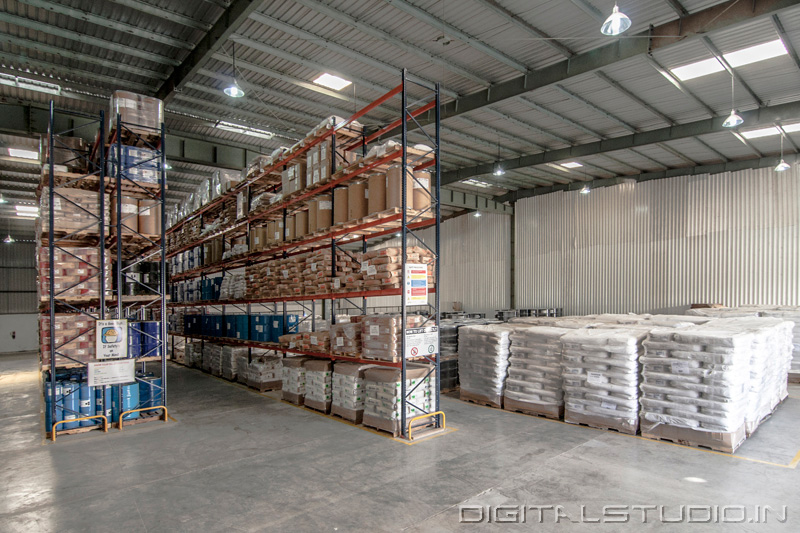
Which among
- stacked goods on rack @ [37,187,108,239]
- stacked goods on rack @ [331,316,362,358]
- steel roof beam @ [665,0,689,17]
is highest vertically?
steel roof beam @ [665,0,689,17]

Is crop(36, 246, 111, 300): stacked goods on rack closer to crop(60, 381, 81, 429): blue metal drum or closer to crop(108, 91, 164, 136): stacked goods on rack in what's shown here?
crop(60, 381, 81, 429): blue metal drum

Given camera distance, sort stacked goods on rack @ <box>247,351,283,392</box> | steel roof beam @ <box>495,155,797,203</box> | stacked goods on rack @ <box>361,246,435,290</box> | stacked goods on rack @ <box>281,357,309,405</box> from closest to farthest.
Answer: stacked goods on rack @ <box>361,246,435,290</box> < stacked goods on rack @ <box>281,357,309,405</box> < stacked goods on rack @ <box>247,351,283,392</box> < steel roof beam @ <box>495,155,797,203</box>

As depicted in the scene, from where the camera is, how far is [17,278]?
27172 mm

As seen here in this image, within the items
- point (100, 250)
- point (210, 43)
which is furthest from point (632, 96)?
point (100, 250)

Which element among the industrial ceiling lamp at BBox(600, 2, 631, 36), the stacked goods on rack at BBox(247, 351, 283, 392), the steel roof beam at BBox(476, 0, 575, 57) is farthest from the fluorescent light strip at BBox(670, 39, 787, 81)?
the stacked goods on rack at BBox(247, 351, 283, 392)

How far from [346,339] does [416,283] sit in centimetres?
193

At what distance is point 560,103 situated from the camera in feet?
41.7

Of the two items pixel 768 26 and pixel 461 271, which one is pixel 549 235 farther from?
pixel 768 26

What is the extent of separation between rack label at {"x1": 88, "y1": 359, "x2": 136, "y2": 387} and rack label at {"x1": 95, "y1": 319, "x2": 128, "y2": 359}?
14 centimetres

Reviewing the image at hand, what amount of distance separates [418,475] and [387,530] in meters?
1.39

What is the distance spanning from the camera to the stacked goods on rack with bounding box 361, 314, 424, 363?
7.52 metres

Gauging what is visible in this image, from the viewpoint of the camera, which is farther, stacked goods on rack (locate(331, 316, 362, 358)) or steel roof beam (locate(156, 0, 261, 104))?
stacked goods on rack (locate(331, 316, 362, 358))

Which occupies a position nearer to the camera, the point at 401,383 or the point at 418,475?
the point at 418,475

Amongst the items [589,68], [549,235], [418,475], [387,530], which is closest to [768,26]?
[589,68]
